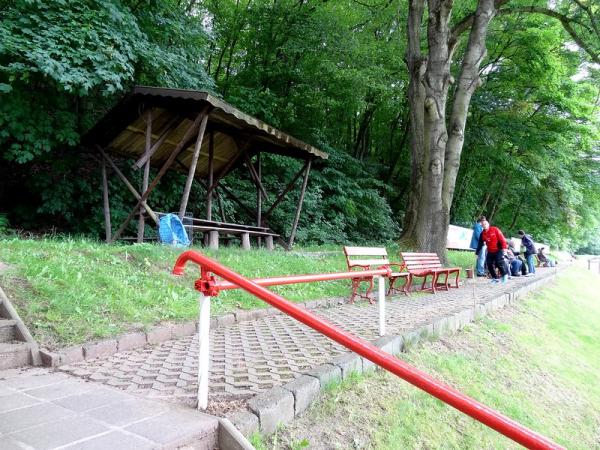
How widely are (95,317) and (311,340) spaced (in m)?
2.16

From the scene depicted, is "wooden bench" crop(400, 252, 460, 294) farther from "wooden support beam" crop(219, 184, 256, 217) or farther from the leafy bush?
the leafy bush

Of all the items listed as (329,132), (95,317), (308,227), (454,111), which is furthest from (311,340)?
(329,132)

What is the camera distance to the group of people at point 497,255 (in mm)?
11125

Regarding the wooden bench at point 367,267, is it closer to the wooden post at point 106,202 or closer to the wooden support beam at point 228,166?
the wooden support beam at point 228,166

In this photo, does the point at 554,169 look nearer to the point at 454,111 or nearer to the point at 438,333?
the point at 454,111

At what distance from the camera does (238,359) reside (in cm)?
383

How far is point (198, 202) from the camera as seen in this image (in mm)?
13125

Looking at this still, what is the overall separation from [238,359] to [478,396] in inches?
98.8

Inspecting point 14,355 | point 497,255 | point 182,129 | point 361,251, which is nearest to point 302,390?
point 14,355

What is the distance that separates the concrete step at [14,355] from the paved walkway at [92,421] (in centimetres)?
45

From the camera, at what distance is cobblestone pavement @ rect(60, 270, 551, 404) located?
10.1 feet

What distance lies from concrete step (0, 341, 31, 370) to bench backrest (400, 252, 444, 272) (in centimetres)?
618

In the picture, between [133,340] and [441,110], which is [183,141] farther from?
[441,110]

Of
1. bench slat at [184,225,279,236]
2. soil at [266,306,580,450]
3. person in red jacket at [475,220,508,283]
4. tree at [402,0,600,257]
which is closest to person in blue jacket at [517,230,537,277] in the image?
person in red jacket at [475,220,508,283]
